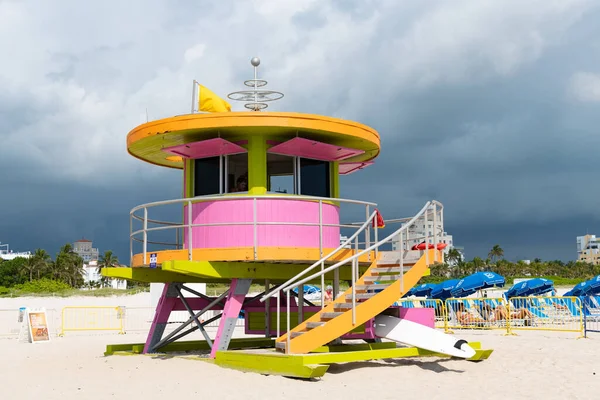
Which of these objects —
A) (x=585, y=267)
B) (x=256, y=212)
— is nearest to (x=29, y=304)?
(x=256, y=212)

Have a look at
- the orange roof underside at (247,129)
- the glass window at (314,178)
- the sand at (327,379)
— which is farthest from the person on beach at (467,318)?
the glass window at (314,178)

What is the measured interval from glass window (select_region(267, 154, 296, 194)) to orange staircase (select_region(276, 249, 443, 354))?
280 cm

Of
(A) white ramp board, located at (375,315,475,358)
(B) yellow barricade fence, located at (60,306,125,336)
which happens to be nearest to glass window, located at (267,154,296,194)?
(A) white ramp board, located at (375,315,475,358)

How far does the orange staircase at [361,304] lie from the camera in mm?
13648

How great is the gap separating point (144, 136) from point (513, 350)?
10.4 m

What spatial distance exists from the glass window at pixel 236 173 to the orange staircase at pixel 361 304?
11.3 ft

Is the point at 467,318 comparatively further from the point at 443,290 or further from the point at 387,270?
the point at 387,270

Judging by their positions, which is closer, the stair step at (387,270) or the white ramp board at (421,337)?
the white ramp board at (421,337)

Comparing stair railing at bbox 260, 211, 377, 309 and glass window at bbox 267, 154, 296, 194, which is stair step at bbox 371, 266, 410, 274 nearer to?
stair railing at bbox 260, 211, 377, 309

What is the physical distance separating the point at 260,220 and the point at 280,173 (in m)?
1.69

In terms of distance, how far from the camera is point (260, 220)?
1539 centimetres

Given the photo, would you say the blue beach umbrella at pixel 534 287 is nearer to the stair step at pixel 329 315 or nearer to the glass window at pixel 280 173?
the glass window at pixel 280 173

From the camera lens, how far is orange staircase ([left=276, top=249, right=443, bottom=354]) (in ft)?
44.8

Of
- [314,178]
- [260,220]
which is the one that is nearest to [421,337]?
[260,220]
